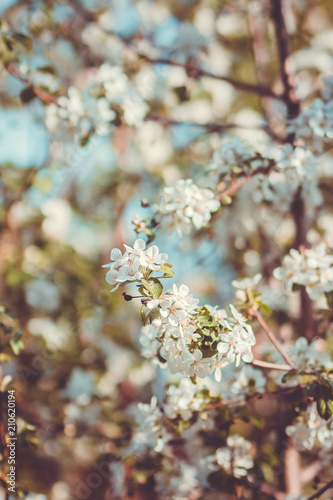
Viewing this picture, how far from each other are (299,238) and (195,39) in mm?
1287

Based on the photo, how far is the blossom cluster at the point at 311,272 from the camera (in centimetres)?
147

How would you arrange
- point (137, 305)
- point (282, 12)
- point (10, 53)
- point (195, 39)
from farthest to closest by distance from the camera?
point (137, 305)
point (195, 39)
point (282, 12)
point (10, 53)

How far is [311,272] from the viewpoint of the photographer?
1485 millimetres

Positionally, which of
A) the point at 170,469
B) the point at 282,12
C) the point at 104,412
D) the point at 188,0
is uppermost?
the point at 188,0

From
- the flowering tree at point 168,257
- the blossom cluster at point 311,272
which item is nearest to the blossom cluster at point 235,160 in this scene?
the flowering tree at point 168,257

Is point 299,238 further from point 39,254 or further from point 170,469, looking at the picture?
point 39,254

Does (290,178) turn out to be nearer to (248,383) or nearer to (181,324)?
(248,383)

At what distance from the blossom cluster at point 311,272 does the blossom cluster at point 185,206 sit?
0.32 m

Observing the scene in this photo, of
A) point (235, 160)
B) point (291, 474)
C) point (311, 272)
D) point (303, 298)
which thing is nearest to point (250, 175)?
point (235, 160)

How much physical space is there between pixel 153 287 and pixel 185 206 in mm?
459

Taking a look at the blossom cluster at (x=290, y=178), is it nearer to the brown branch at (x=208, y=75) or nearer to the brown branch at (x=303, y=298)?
the brown branch at (x=303, y=298)

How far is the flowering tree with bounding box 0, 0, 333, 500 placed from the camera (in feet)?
4.76

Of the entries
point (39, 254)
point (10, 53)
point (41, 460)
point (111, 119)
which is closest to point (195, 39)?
point (111, 119)

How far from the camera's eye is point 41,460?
3.51 m
